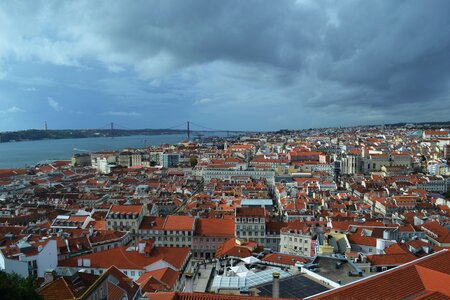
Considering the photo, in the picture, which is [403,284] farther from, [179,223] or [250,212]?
[179,223]

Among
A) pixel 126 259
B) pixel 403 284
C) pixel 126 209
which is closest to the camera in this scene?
pixel 403 284

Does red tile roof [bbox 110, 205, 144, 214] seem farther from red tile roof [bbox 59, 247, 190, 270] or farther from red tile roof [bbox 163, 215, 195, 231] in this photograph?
red tile roof [bbox 59, 247, 190, 270]

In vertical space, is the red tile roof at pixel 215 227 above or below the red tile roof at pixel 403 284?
below

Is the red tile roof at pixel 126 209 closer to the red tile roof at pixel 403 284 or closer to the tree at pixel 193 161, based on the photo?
the red tile roof at pixel 403 284

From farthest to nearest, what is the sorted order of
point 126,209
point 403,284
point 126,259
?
point 126,209, point 126,259, point 403,284

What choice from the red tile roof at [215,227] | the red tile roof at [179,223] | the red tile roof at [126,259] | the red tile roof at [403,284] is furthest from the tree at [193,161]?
the red tile roof at [403,284]

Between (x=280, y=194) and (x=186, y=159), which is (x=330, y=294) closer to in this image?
(x=280, y=194)

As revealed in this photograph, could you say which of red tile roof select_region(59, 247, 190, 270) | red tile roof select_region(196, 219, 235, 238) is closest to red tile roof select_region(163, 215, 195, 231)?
red tile roof select_region(196, 219, 235, 238)

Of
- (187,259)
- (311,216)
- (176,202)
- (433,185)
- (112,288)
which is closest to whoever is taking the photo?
(112,288)

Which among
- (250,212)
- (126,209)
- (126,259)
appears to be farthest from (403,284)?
(126,209)

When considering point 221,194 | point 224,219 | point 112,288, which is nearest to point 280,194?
point 221,194

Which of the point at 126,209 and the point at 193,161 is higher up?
the point at 126,209
